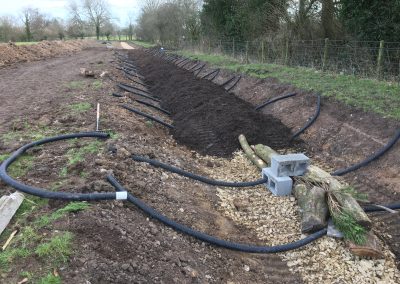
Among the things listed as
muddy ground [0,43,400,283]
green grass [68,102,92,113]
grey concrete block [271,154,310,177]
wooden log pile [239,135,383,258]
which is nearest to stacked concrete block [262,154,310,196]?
grey concrete block [271,154,310,177]

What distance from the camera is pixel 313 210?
522 cm

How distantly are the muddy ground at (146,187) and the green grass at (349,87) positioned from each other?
1.28 feet

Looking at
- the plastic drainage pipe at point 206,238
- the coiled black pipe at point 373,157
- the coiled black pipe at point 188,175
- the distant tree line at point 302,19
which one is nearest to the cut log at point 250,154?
the coiled black pipe at point 188,175

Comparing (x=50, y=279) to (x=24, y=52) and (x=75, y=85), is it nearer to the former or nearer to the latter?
(x=75, y=85)

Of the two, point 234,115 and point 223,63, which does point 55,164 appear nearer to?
point 234,115

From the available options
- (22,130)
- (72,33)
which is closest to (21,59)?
(22,130)

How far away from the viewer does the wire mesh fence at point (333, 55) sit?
459 inches

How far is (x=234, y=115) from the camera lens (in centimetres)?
973

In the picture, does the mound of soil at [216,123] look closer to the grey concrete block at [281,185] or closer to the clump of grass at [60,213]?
the grey concrete block at [281,185]

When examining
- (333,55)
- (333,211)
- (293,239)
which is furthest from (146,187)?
(333,55)

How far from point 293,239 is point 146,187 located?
7.24 feet

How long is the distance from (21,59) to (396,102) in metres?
23.2

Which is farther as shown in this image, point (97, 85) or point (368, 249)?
point (97, 85)

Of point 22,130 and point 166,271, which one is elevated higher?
point 22,130
